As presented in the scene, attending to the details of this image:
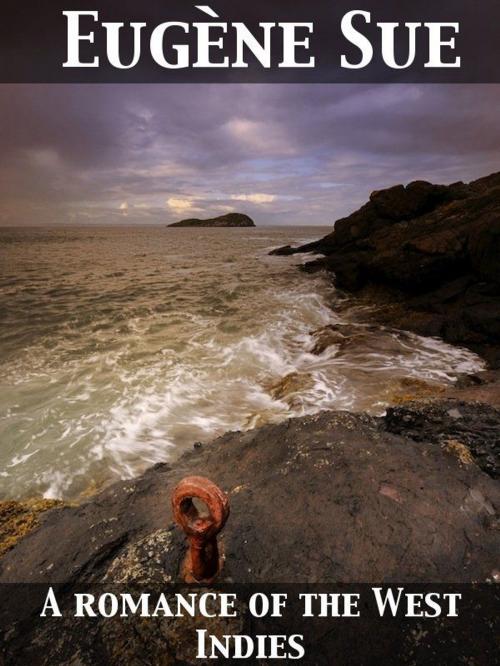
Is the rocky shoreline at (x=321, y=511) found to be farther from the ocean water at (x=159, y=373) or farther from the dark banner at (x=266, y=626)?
the ocean water at (x=159, y=373)

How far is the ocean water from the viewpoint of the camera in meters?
5.58

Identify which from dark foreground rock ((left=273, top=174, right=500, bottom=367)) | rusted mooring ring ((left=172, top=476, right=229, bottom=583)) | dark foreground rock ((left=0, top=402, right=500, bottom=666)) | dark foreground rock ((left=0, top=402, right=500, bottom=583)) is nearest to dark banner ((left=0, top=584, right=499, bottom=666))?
dark foreground rock ((left=0, top=402, right=500, bottom=666))

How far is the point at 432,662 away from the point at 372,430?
1.85 meters

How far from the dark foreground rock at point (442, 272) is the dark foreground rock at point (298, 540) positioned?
Result: 268 inches

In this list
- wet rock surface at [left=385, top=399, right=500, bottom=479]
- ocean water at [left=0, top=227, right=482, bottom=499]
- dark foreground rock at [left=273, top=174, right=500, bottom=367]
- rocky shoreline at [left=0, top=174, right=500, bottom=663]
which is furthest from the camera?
dark foreground rock at [left=273, top=174, right=500, bottom=367]

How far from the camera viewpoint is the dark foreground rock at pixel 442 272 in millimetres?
9914

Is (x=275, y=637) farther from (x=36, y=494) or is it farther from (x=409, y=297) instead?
(x=409, y=297)

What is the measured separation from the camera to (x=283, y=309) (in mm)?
14594

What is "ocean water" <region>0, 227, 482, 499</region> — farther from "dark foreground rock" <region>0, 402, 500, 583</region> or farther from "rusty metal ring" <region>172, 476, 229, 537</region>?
"rusty metal ring" <region>172, 476, 229, 537</region>

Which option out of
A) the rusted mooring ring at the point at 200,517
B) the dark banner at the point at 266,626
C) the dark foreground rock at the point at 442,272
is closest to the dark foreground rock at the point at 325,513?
the dark banner at the point at 266,626

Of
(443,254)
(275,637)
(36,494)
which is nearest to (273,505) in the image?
(275,637)

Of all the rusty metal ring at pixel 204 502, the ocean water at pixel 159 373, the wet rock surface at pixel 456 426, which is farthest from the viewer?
the ocean water at pixel 159 373

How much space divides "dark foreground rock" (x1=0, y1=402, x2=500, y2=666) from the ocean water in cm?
241

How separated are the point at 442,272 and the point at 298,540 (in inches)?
474
